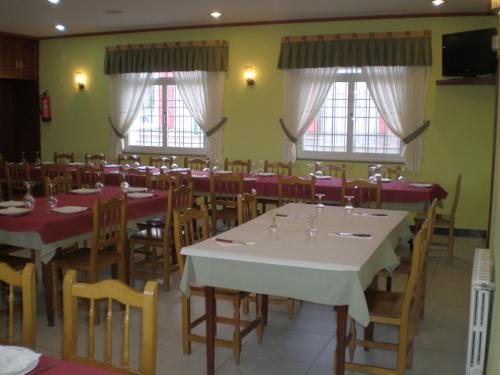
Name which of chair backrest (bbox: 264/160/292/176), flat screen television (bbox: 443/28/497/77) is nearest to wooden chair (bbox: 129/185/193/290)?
chair backrest (bbox: 264/160/292/176)

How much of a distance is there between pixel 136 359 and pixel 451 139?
5647 mm

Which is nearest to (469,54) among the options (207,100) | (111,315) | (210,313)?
(207,100)

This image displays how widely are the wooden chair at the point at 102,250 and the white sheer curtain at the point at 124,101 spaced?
537 centimetres

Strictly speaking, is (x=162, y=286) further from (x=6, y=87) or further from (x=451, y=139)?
(x=6, y=87)

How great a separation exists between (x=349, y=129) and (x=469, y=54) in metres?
2.06

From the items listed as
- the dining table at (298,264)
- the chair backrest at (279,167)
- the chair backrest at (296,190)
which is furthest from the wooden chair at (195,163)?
the dining table at (298,264)

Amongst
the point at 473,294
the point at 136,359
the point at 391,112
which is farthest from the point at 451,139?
the point at 136,359

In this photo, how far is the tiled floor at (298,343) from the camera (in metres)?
3.51

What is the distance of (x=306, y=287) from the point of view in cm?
288

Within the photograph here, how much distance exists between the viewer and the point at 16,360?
1.77 m

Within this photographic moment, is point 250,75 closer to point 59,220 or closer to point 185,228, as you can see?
point 59,220

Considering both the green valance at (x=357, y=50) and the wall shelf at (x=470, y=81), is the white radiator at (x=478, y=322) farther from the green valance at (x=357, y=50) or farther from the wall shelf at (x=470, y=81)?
the green valance at (x=357, y=50)

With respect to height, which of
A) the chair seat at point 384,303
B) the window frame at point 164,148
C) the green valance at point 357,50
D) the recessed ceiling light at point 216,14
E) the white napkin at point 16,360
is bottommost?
the chair seat at point 384,303

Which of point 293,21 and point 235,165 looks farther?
point 235,165
